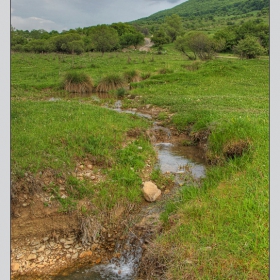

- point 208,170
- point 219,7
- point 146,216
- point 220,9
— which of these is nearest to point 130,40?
point 208,170

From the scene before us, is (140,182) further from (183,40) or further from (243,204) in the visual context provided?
(183,40)

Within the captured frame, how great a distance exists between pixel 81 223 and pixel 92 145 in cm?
313

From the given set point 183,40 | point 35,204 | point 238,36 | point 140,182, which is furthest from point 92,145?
point 238,36

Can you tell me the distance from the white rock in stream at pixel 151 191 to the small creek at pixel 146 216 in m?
0.20

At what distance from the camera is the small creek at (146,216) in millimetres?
5344

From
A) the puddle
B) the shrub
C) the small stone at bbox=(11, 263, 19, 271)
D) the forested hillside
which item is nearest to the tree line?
the shrub

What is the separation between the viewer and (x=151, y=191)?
7.59m

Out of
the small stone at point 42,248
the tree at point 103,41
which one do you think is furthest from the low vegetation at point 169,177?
the tree at point 103,41

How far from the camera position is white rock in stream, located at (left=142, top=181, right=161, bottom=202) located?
7.50 meters

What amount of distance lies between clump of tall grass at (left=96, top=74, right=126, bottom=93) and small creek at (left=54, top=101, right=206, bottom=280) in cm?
1221

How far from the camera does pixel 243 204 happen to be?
560 cm

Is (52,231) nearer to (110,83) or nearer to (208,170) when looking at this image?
(208,170)

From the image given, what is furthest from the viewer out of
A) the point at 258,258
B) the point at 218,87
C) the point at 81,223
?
the point at 218,87

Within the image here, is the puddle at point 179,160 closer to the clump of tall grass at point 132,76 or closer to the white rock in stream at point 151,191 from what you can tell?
the white rock in stream at point 151,191
